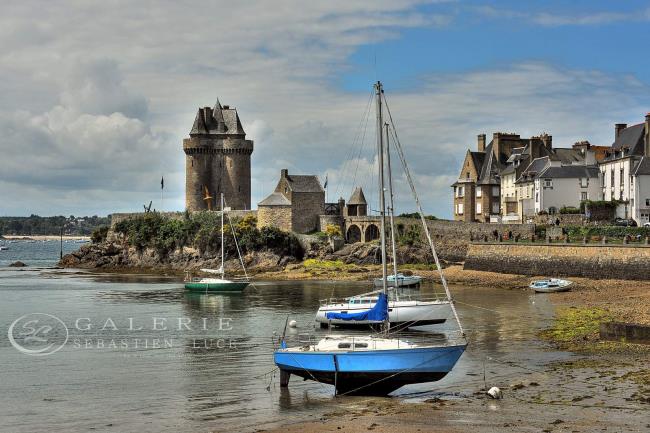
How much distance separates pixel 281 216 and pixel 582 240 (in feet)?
104

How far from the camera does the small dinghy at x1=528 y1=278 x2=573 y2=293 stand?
52.6 m

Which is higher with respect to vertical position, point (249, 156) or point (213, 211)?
point (249, 156)

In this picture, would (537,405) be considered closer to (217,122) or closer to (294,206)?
(294,206)

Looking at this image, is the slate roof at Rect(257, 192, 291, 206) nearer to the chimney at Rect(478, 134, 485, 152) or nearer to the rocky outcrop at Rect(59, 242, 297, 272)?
the rocky outcrop at Rect(59, 242, 297, 272)

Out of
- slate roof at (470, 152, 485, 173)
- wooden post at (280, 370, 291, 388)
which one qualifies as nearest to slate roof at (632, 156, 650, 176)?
slate roof at (470, 152, 485, 173)

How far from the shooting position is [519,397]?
2261 centimetres

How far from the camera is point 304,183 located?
85188 mm

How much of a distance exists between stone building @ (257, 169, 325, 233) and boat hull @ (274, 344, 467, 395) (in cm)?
5947

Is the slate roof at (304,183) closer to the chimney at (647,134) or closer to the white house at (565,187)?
the white house at (565,187)

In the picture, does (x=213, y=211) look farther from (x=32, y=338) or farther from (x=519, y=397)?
(x=519, y=397)

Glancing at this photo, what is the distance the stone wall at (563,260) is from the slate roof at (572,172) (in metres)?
12.6

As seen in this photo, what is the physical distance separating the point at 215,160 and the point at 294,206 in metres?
13.4

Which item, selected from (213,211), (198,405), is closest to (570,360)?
(198,405)

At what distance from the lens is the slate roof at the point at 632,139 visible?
70.1m
